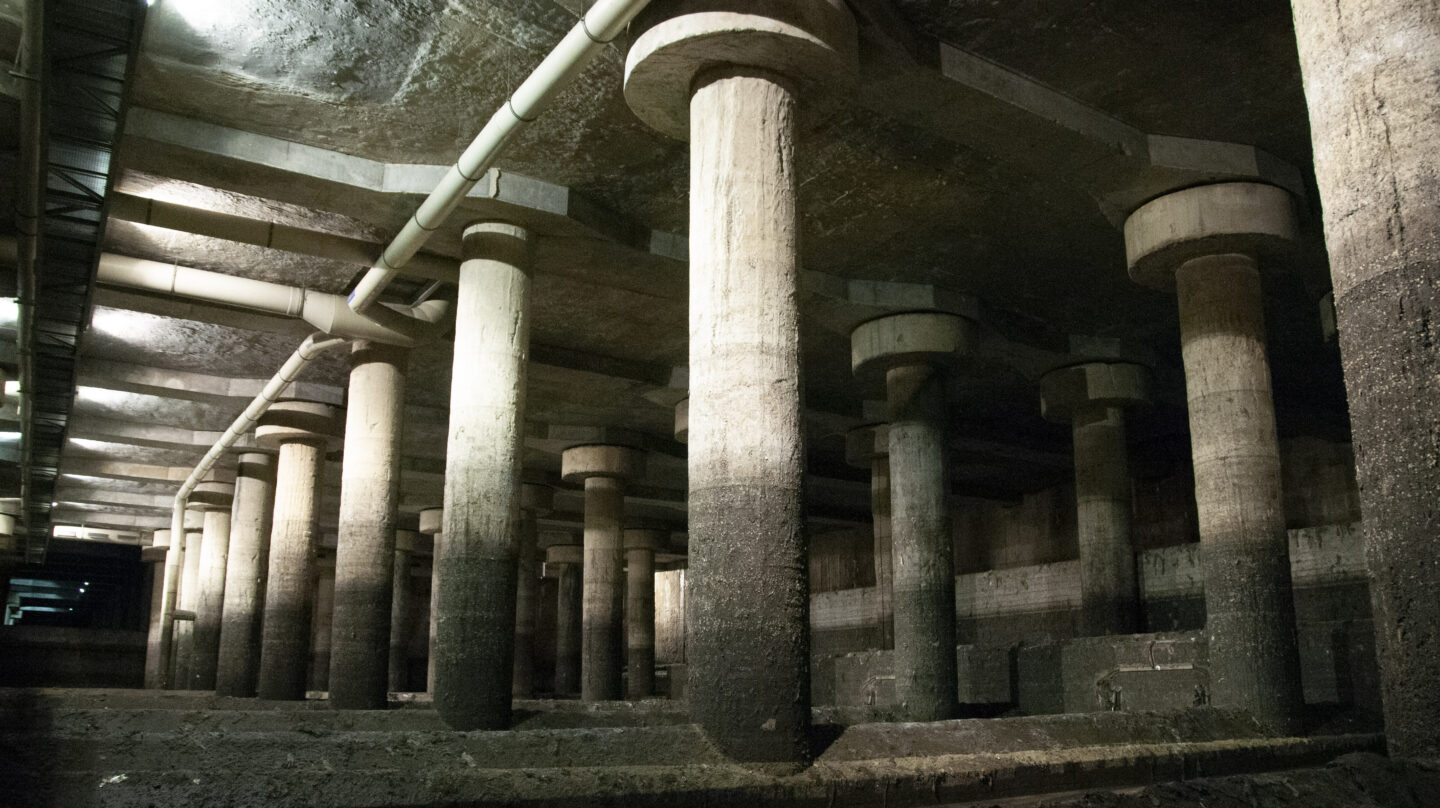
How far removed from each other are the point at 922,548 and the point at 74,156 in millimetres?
10804

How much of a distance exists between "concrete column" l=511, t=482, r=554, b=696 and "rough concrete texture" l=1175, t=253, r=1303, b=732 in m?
17.4

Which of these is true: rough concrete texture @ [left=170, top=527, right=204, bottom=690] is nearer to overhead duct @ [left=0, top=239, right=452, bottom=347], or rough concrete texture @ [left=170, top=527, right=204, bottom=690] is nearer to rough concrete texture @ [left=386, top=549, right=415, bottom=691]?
rough concrete texture @ [left=386, top=549, right=415, bottom=691]

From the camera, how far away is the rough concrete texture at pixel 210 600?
2612 cm

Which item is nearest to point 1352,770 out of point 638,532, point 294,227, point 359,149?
point 359,149

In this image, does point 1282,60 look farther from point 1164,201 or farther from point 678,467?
point 678,467

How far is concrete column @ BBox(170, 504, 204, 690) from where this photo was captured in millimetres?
29438

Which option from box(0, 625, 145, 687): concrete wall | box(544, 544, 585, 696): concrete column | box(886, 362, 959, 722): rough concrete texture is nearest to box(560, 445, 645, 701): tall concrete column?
box(544, 544, 585, 696): concrete column

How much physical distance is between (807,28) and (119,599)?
154 ft

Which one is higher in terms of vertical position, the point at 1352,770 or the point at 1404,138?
the point at 1404,138

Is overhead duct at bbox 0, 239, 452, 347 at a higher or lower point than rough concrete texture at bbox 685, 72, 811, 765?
higher

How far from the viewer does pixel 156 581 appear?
3944 centimetres

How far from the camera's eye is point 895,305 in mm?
15672

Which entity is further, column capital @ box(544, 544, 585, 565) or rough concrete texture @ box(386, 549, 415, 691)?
column capital @ box(544, 544, 585, 565)

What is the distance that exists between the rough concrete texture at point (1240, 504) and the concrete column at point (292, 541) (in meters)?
13.6
